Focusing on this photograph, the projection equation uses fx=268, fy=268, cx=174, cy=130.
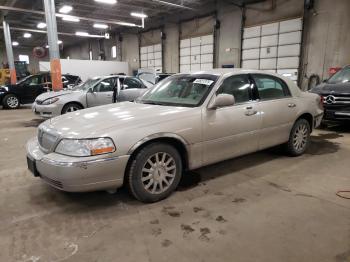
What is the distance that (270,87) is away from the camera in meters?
3.84

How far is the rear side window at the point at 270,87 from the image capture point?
367 cm

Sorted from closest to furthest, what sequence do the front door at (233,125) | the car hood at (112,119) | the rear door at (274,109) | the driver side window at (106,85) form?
the car hood at (112,119) < the front door at (233,125) < the rear door at (274,109) < the driver side window at (106,85)

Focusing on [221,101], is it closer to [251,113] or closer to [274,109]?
[251,113]

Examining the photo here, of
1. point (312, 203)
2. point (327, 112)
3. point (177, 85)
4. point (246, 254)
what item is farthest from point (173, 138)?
point (327, 112)

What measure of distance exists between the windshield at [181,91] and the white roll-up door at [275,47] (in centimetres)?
799

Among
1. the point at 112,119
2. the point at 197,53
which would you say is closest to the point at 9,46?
the point at 197,53

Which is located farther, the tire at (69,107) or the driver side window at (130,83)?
the driver side window at (130,83)

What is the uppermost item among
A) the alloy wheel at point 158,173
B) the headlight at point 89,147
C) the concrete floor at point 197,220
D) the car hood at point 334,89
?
the car hood at point 334,89

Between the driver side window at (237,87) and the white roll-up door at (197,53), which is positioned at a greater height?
the white roll-up door at (197,53)

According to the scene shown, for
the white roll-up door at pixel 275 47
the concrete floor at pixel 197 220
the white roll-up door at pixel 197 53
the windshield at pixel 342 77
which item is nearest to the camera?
the concrete floor at pixel 197 220

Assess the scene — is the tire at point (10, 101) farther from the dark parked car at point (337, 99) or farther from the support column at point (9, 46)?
the dark parked car at point (337, 99)

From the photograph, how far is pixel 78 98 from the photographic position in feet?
24.3

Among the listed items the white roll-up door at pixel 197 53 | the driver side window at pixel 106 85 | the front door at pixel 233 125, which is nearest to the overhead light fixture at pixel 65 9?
the white roll-up door at pixel 197 53

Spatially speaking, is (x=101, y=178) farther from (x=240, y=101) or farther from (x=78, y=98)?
(x=78, y=98)
